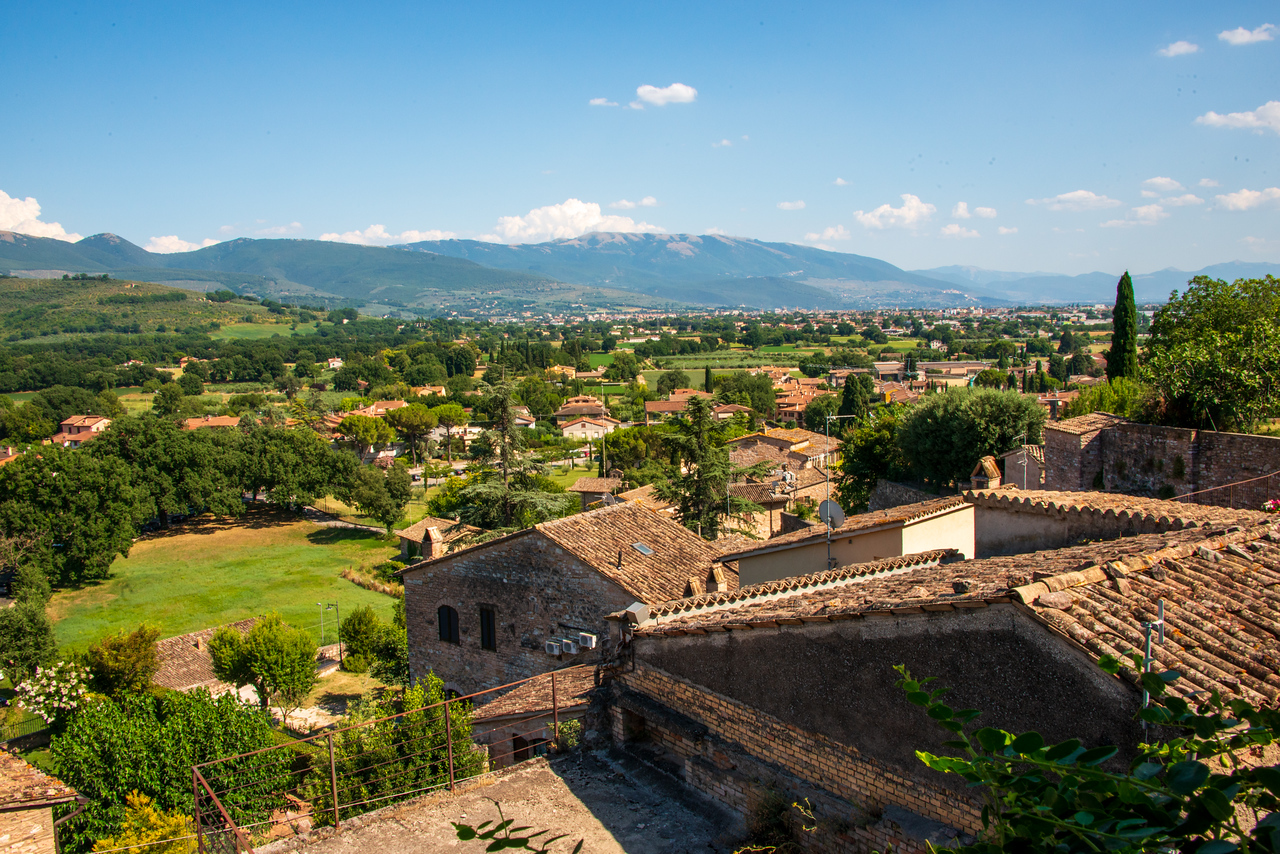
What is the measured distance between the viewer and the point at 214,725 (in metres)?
14.9

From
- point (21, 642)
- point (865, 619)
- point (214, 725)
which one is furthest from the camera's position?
point (21, 642)

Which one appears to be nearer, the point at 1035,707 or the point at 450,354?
the point at 1035,707

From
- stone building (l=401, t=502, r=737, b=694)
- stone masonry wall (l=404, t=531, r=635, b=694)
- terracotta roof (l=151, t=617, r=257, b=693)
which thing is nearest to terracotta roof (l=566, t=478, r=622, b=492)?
terracotta roof (l=151, t=617, r=257, b=693)

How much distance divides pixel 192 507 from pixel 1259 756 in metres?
58.7

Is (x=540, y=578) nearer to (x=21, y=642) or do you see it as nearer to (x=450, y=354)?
(x=21, y=642)

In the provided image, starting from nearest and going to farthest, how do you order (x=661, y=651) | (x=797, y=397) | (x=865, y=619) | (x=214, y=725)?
(x=865, y=619) → (x=661, y=651) → (x=214, y=725) → (x=797, y=397)

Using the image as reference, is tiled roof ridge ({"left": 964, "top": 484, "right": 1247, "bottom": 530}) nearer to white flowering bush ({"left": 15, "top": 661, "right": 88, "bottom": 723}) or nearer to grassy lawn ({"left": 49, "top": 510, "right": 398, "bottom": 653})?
white flowering bush ({"left": 15, "top": 661, "right": 88, "bottom": 723})

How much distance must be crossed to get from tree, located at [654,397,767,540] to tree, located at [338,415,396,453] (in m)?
55.8

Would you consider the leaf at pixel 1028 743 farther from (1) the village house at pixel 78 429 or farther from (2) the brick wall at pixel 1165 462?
(1) the village house at pixel 78 429

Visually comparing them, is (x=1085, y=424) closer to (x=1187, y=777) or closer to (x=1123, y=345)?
(x=1187, y=777)

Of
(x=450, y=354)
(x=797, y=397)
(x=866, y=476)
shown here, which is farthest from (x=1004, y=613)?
(x=450, y=354)

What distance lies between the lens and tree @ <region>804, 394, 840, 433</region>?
3075 inches

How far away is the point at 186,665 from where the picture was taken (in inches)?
1027

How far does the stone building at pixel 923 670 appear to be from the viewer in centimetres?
457
